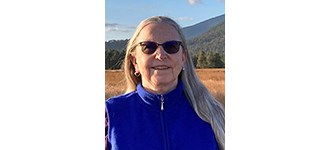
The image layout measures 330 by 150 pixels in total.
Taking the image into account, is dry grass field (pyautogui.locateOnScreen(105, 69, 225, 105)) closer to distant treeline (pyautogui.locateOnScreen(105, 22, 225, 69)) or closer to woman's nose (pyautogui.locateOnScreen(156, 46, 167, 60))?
distant treeline (pyautogui.locateOnScreen(105, 22, 225, 69))

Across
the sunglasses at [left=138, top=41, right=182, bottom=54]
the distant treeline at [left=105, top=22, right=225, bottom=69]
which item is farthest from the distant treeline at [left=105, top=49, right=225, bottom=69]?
the sunglasses at [left=138, top=41, right=182, bottom=54]

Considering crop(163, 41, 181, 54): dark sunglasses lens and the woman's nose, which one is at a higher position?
crop(163, 41, 181, 54): dark sunglasses lens

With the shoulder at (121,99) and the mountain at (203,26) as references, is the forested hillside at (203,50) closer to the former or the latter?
the mountain at (203,26)

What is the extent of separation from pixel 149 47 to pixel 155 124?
0.31m

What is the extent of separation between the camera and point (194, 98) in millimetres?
1868

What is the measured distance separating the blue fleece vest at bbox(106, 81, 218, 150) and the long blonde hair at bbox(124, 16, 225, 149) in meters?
0.02

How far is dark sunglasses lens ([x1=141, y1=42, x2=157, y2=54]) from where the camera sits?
5.94ft

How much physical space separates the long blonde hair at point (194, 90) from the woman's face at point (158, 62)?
0.07ft

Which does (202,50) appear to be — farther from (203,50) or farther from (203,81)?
(203,81)

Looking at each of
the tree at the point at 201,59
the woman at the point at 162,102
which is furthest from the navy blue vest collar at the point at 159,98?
the tree at the point at 201,59

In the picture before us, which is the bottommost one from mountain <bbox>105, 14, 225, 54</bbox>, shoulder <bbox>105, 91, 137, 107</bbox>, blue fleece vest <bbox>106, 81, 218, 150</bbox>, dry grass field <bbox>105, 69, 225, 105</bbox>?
blue fleece vest <bbox>106, 81, 218, 150</bbox>

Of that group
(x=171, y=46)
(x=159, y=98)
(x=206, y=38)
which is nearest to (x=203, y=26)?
(x=206, y=38)

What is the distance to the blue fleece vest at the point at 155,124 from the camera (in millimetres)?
1843
